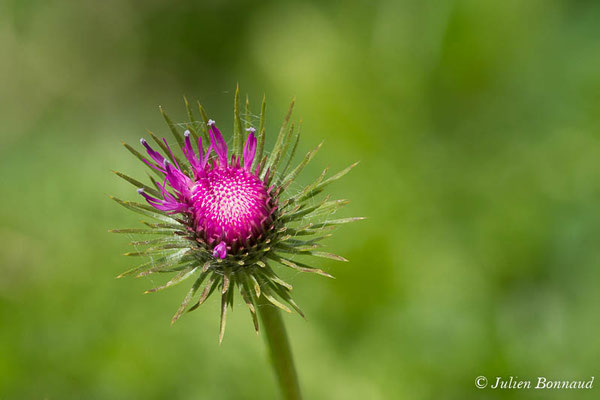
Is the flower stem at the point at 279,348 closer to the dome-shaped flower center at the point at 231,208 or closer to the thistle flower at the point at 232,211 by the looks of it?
the thistle flower at the point at 232,211

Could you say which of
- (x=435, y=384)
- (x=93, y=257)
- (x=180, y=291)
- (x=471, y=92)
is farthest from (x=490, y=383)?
(x=93, y=257)

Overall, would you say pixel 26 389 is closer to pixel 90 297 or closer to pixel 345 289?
pixel 90 297

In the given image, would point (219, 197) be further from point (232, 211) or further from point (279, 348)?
point (279, 348)

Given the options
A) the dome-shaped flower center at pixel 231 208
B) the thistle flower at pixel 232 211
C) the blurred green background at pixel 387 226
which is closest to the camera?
the thistle flower at pixel 232 211

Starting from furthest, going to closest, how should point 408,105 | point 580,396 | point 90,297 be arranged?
point 408,105
point 90,297
point 580,396

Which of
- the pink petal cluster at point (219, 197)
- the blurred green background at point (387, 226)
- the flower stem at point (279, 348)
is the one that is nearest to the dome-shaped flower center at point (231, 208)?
the pink petal cluster at point (219, 197)

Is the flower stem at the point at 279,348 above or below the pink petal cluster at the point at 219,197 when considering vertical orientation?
below

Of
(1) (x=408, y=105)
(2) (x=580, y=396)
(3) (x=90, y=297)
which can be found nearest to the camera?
(2) (x=580, y=396)

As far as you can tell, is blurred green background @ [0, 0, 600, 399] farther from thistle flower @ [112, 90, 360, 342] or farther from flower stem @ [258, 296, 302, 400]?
thistle flower @ [112, 90, 360, 342]

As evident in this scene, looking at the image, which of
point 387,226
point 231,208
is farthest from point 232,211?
point 387,226
